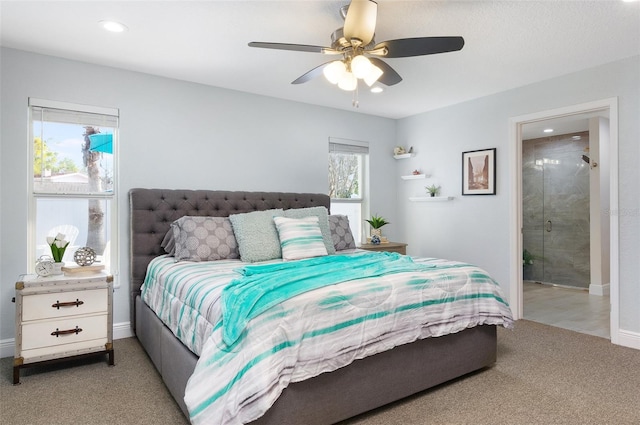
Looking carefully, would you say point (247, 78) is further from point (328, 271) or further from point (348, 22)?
point (328, 271)

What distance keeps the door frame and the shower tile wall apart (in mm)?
2500

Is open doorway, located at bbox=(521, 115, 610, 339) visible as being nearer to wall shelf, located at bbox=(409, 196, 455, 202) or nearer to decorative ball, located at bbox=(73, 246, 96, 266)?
wall shelf, located at bbox=(409, 196, 455, 202)

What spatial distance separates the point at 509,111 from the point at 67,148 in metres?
4.39

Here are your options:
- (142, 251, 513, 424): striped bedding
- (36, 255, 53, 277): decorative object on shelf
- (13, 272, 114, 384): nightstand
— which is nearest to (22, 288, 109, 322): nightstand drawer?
(13, 272, 114, 384): nightstand

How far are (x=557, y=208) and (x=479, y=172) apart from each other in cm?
266

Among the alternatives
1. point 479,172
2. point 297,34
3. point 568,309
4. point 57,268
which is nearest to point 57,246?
point 57,268

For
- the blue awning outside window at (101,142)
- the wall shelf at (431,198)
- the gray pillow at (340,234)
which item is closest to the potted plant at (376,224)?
the wall shelf at (431,198)

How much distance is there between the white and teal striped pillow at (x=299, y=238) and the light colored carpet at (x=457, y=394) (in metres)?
1.34

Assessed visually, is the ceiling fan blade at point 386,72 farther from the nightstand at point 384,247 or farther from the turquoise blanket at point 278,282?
the nightstand at point 384,247

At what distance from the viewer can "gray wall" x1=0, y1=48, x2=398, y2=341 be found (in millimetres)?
2979

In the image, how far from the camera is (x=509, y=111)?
13.3 ft

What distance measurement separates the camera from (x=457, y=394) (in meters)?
2.30

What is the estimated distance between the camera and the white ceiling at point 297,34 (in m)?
2.37

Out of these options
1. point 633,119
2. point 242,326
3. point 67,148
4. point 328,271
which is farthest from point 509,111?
point 67,148
